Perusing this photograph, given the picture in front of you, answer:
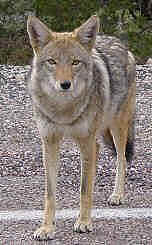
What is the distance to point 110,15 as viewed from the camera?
57.5 ft

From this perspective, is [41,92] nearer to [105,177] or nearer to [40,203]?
[40,203]

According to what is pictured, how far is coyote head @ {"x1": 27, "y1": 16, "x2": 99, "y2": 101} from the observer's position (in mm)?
5168

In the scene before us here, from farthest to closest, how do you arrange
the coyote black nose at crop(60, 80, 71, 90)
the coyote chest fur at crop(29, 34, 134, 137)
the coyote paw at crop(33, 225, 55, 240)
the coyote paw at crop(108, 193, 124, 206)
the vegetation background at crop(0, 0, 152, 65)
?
the vegetation background at crop(0, 0, 152, 65) < the coyote paw at crop(108, 193, 124, 206) < the coyote paw at crop(33, 225, 55, 240) < the coyote chest fur at crop(29, 34, 134, 137) < the coyote black nose at crop(60, 80, 71, 90)

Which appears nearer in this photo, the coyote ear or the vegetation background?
the coyote ear

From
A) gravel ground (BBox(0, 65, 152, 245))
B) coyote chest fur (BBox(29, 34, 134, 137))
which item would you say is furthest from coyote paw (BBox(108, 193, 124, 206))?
coyote chest fur (BBox(29, 34, 134, 137))

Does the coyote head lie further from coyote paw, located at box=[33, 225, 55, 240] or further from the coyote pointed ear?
coyote paw, located at box=[33, 225, 55, 240]

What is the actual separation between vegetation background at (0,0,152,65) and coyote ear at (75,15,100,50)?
33.4ft

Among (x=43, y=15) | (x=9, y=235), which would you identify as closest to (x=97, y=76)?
(x=9, y=235)

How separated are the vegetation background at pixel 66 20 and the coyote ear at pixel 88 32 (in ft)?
33.4

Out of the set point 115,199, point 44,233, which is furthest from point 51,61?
point 115,199

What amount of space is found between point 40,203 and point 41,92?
1.23 meters

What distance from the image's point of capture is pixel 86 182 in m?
5.64

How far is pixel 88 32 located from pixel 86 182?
1.26 meters

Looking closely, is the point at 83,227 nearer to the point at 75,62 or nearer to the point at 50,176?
the point at 50,176
